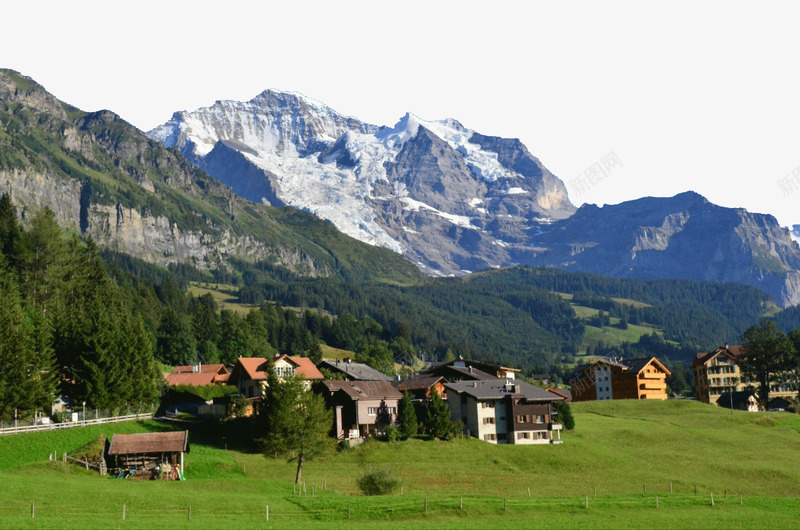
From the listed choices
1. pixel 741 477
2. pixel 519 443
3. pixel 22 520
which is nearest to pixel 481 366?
pixel 519 443

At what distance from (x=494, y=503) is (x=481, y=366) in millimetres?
73687

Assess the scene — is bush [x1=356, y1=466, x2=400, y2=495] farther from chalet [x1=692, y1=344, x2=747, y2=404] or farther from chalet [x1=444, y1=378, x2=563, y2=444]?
chalet [x1=692, y1=344, x2=747, y2=404]

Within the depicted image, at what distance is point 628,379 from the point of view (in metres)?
171

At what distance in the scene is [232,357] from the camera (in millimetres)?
174000

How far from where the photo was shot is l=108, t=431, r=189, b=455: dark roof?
240 ft

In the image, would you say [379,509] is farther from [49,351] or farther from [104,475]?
[49,351]

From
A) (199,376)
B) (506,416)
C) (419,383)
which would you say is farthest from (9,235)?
(506,416)

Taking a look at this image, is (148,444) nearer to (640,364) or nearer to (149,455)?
(149,455)

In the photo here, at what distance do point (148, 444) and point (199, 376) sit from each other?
5308 cm

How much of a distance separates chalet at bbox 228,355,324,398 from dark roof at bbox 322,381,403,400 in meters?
7.39

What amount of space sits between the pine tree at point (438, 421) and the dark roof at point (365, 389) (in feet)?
23.3

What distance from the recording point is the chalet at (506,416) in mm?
103062

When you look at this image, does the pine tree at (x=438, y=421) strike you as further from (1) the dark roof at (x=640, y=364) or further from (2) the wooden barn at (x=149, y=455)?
(1) the dark roof at (x=640, y=364)

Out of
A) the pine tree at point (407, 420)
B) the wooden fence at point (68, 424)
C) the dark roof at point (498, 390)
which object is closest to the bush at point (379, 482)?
the pine tree at point (407, 420)
